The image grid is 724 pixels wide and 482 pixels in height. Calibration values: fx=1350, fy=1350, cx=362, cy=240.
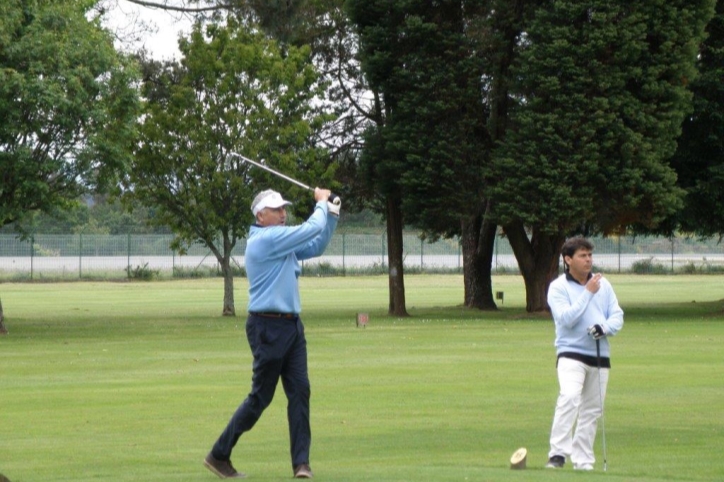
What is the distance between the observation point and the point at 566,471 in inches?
391

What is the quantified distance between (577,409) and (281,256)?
262 centimetres

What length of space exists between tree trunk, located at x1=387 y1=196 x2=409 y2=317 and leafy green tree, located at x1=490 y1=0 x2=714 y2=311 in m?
5.23

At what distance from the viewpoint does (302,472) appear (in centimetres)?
966

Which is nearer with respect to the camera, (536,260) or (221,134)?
(221,134)

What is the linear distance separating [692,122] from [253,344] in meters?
31.8

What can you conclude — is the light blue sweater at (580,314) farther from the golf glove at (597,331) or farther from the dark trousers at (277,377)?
the dark trousers at (277,377)

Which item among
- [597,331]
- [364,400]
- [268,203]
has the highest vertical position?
[268,203]

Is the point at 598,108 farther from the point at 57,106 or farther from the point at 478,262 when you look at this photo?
the point at 57,106

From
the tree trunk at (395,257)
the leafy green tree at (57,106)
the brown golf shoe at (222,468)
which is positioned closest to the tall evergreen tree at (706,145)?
the tree trunk at (395,257)

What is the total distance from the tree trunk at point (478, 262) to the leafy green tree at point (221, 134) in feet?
22.6

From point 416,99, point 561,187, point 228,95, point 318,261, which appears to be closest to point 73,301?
point 228,95

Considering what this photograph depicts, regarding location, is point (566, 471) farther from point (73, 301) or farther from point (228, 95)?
point (73, 301)

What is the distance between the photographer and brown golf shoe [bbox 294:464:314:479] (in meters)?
9.64

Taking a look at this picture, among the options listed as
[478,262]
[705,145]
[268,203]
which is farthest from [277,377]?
[478,262]
